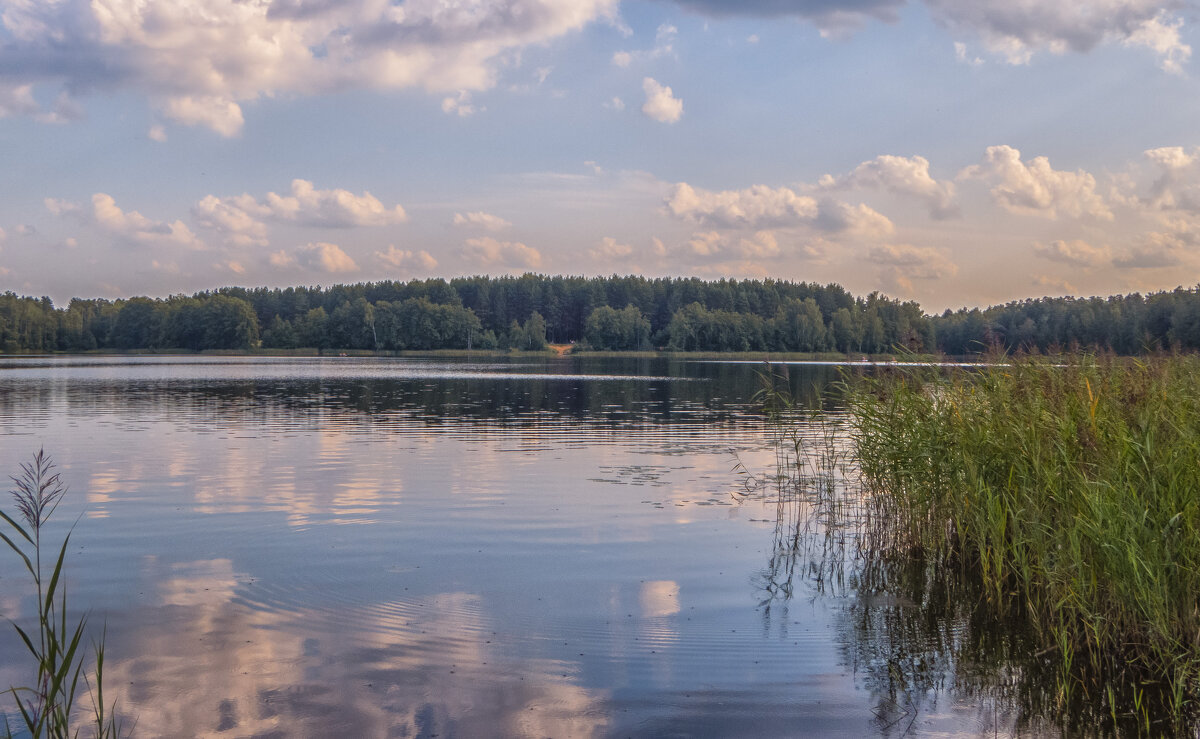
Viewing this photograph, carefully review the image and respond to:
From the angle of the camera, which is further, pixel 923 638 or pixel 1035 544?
pixel 923 638

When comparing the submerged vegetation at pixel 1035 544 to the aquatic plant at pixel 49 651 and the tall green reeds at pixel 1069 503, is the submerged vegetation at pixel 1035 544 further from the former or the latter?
the aquatic plant at pixel 49 651

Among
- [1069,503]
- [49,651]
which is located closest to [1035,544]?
[1069,503]

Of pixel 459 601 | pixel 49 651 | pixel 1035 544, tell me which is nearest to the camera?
pixel 49 651

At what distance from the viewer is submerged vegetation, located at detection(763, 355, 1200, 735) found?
26.1 feet

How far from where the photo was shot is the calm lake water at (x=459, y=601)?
7691 millimetres

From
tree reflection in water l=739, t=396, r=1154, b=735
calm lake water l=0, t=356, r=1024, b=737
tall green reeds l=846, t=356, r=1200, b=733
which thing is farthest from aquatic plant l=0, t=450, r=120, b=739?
tall green reeds l=846, t=356, r=1200, b=733

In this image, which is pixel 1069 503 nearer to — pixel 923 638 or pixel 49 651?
pixel 923 638

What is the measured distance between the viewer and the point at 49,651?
474cm

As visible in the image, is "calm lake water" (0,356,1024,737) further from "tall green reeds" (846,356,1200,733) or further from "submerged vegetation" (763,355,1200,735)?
"tall green reeds" (846,356,1200,733)

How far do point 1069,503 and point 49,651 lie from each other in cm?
956

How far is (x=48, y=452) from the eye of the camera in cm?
2450

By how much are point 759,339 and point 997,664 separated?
178 meters

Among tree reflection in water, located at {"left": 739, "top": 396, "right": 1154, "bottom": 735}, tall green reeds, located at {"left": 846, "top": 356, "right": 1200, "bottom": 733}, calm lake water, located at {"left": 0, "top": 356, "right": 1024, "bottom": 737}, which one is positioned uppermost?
tall green reeds, located at {"left": 846, "top": 356, "right": 1200, "bottom": 733}

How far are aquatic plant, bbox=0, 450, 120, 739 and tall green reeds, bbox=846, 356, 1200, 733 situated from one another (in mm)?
7753
